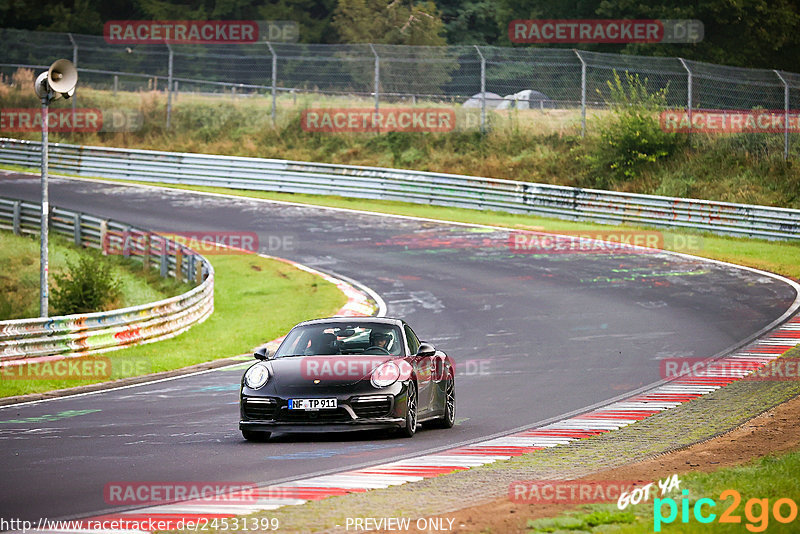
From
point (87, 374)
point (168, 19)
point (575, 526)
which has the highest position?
point (168, 19)

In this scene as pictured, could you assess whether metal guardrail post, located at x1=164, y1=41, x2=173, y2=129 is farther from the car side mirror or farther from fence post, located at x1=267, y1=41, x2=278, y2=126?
the car side mirror

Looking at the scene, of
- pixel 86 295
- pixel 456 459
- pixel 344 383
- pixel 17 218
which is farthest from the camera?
pixel 17 218

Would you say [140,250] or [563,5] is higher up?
[563,5]

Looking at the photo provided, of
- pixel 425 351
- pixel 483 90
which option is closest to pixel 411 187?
pixel 483 90

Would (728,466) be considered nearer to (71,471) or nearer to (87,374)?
(71,471)

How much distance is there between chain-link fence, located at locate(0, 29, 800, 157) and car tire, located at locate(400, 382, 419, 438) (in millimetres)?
25050

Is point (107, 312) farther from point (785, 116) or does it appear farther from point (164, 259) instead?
point (785, 116)

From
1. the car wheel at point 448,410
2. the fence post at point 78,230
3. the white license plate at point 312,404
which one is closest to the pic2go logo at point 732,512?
the white license plate at point 312,404

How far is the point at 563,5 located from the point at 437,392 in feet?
186

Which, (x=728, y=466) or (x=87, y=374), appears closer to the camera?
(x=728, y=466)

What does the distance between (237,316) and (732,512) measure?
60.1 ft

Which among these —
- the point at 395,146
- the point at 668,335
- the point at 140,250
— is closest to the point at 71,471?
the point at 668,335

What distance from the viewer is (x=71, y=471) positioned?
31.5ft

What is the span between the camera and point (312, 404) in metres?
11.1
